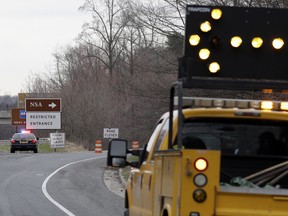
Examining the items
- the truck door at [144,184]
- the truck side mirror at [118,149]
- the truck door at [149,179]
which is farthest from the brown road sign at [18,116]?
the truck door at [149,179]

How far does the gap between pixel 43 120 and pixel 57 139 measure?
1812mm

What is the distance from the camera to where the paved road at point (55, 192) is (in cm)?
1584

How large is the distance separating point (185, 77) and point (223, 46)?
868 millimetres

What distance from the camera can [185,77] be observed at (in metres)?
7.14

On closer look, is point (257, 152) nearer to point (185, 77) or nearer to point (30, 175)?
point (185, 77)

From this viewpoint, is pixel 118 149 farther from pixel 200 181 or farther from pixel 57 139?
pixel 57 139

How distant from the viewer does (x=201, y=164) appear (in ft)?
20.0

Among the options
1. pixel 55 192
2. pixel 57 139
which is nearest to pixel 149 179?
pixel 55 192

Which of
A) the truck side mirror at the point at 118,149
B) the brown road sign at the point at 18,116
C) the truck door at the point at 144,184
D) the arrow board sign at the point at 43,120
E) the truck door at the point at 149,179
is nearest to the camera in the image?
the truck door at the point at 149,179

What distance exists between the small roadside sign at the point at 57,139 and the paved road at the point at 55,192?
21645 millimetres

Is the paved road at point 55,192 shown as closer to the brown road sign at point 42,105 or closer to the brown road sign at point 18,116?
the brown road sign at point 42,105

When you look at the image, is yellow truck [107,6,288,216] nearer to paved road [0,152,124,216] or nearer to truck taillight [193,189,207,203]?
truck taillight [193,189,207,203]

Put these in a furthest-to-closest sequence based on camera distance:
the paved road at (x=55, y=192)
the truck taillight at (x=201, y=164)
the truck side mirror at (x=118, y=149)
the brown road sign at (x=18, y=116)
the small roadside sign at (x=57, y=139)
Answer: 1. the brown road sign at (x=18, y=116)
2. the small roadside sign at (x=57, y=139)
3. the paved road at (x=55, y=192)
4. the truck side mirror at (x=118, y=149)
5. the truck taillight at (x=201, y=164)

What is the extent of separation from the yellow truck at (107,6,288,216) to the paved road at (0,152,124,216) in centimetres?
723
